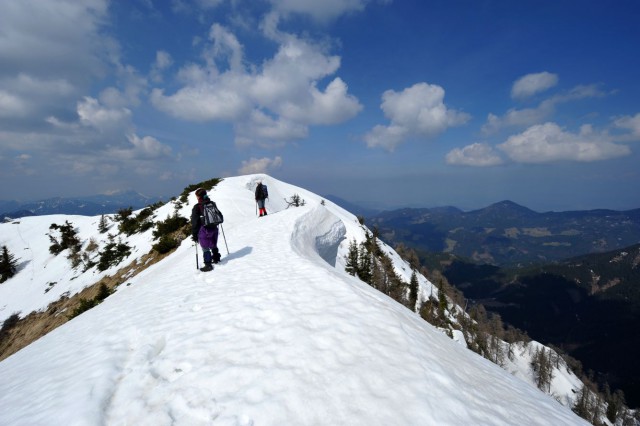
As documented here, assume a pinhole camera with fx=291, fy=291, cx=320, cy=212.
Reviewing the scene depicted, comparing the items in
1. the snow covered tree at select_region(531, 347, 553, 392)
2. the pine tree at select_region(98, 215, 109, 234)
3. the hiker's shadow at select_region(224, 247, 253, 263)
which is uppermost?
the pine tree at select_region(98, 215, 109, 234)

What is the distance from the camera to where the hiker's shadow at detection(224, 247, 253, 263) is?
1219 cm

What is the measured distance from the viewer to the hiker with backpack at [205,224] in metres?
10.5

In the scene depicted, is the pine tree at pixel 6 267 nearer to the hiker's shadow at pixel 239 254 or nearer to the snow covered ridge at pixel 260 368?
the hiker's shadow at pixel 239 254

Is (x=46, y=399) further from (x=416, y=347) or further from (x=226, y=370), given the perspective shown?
(x=416, y=347)

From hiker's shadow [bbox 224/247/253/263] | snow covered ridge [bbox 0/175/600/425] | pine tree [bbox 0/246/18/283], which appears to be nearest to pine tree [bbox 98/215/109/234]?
pine tree [bbox 0/246/18/283]

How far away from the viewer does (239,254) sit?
12.7m

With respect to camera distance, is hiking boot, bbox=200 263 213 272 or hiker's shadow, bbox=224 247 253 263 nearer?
hiking boot, bbox=200 263 213 272

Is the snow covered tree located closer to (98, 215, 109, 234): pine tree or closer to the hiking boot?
the hiking boot

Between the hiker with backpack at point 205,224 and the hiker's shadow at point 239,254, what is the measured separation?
117 cm

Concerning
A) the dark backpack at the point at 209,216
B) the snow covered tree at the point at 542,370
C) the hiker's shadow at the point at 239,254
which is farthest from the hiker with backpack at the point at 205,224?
the snow covered tree at the point at 542,370

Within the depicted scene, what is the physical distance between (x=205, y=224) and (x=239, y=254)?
2636mm

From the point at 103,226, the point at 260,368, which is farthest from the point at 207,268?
the point at 103,226

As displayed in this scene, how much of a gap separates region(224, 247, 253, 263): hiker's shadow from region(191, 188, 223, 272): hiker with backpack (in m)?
1.17

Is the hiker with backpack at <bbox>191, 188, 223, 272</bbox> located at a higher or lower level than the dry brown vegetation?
higher
